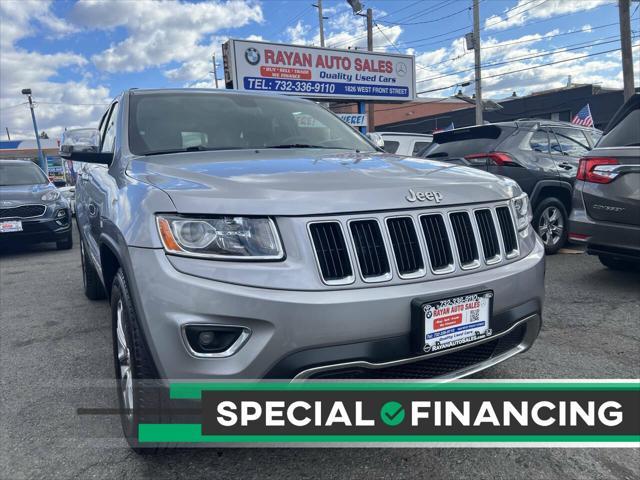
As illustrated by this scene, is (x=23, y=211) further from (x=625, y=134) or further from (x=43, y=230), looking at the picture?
(x=625, y=134)

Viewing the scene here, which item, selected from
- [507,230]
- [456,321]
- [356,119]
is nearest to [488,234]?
[507,230]

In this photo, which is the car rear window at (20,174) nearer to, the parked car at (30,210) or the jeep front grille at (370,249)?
the parked car at (30,210)

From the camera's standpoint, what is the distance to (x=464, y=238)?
2139 millimetres

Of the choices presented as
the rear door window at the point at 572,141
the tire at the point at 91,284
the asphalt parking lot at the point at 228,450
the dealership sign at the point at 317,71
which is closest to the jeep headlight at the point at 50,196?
the asphalt parking lot at the point at 228,450

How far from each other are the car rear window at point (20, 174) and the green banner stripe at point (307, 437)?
809 cm

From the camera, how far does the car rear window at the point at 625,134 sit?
4.19 meters

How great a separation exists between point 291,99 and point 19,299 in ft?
11.9

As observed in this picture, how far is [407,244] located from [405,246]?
0.05 ft

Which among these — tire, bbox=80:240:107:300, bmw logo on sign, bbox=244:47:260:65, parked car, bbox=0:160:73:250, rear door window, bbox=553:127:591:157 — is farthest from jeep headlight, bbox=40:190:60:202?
rear door window, bbox=553:127:591:157

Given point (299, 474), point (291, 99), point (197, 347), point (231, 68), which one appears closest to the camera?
point (197, 347)

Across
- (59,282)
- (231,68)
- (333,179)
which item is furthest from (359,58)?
(333,179)

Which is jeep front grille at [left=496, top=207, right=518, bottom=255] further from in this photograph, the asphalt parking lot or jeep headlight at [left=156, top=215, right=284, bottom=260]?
jeep headlight at [left=156, top=215, right=284, bottom=260]

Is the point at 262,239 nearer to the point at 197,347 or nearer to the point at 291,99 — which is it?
the point at 197,347

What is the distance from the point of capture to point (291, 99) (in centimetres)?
378
